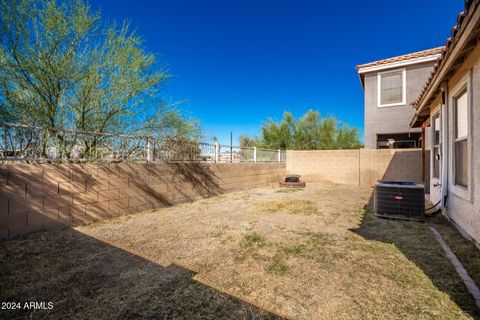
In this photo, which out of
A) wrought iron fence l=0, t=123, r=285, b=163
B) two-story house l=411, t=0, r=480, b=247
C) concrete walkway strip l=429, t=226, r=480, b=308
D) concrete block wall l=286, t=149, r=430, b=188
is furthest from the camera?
concrete block wall l=286, t=149, r=430, b=188

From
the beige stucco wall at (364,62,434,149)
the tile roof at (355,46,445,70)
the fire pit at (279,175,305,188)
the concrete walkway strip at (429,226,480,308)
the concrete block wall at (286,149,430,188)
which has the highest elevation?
the tile roof at (355,46,445,70)

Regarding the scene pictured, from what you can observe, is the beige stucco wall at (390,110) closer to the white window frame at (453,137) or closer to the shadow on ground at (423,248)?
the white window frame at (453,137)

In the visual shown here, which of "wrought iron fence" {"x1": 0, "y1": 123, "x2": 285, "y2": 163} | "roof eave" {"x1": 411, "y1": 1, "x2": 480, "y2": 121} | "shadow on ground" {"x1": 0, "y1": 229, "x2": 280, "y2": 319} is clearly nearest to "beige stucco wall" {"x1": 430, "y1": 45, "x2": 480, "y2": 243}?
"roof eave" {"x1": 411, "y1": 1, "x2": 480, "y2": 121}

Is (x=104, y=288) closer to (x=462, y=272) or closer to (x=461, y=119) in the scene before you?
(x=462, y=272)

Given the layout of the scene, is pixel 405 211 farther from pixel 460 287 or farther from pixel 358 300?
pixel 358 300

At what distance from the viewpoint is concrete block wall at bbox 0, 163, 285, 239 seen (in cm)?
306

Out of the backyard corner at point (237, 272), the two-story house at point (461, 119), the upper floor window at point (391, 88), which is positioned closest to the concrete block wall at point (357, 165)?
the upper floor window at point (391, 88)

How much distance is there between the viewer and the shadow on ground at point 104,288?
163 cm

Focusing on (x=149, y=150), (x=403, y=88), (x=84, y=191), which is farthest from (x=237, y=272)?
(x=403, y=88)

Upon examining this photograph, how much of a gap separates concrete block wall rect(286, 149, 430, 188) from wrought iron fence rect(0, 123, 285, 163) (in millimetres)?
5580

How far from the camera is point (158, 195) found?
5.23m

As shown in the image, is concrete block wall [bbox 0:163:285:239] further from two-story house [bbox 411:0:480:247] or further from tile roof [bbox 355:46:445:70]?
tile roof [bbox 355:46:445:70]

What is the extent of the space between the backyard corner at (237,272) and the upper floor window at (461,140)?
903mm

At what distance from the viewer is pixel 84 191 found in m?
3.85
